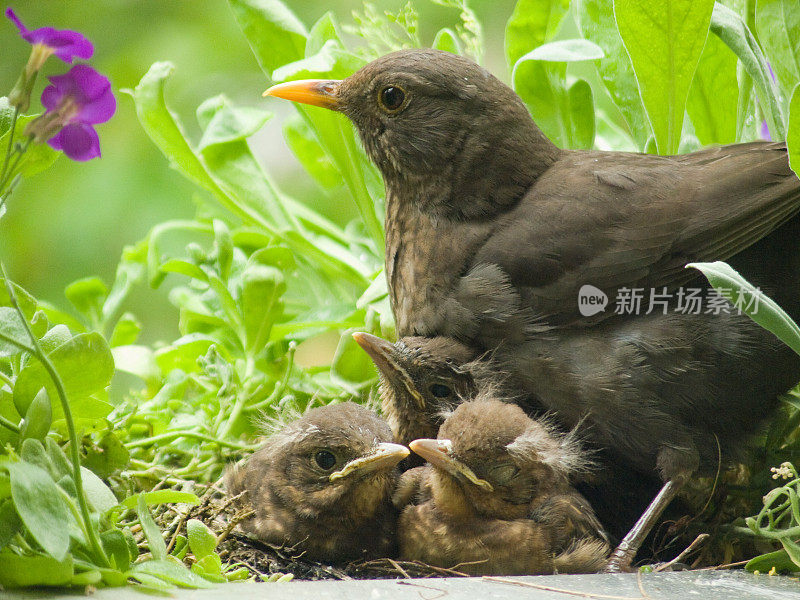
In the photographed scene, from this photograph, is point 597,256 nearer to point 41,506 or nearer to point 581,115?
point 581,115

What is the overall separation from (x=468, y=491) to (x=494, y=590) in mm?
576

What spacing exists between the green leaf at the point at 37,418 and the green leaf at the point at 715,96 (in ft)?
8.04

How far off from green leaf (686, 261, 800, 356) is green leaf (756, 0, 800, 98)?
961 mm

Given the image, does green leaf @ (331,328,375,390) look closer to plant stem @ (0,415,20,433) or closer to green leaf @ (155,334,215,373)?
green leaf @ (155,334,215,373)

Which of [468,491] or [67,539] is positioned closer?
[67,539]

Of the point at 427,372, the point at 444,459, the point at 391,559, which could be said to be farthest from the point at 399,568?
the point at 427,372

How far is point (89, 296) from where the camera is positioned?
3084 millimetres

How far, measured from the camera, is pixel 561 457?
2344mm

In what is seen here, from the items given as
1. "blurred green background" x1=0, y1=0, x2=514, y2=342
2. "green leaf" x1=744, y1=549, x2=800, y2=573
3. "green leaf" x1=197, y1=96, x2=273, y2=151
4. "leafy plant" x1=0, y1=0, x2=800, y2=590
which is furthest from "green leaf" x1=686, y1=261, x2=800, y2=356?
"blurred green background" x1=0, y1=0, x2=514, y2=342

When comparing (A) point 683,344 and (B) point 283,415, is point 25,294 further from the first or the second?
(A) point 683,344

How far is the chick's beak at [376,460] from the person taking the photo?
2.30m

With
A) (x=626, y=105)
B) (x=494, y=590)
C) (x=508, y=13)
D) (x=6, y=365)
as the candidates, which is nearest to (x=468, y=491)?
(x=494, y=590)

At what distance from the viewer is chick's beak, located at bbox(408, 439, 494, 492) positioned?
7.36 ft

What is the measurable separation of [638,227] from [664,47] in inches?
23.4
